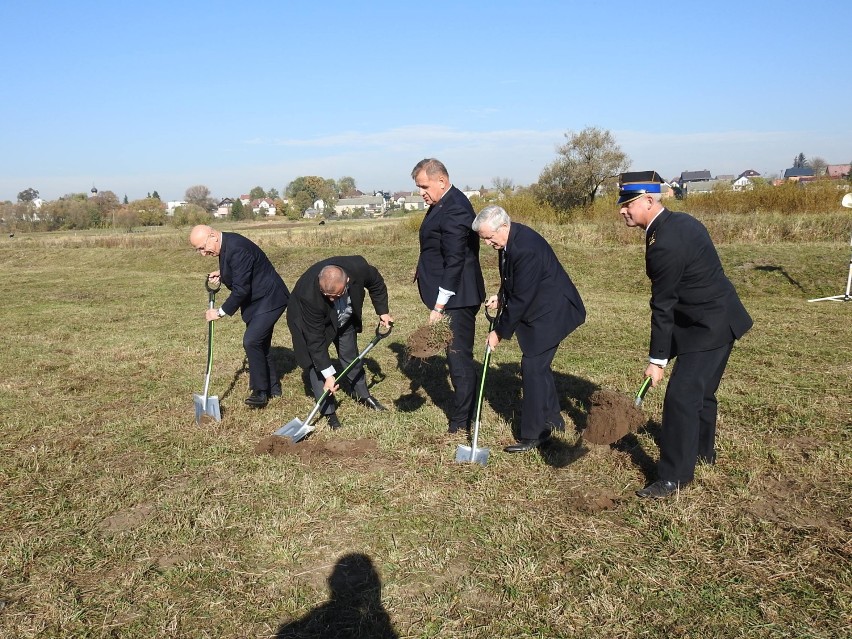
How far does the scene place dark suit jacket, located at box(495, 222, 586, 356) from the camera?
189 inches

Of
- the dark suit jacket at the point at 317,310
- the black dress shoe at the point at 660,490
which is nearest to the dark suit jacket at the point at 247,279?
the dark suit jacket at the point at 317,310

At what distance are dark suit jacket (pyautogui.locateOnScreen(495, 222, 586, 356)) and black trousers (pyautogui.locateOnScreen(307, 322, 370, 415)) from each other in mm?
1979

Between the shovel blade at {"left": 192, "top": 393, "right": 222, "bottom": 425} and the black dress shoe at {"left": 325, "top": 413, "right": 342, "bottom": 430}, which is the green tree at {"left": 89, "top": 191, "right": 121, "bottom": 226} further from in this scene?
the black dress shoe at {"left": 325, "top": 413, "right": 342, "bottom": 430}

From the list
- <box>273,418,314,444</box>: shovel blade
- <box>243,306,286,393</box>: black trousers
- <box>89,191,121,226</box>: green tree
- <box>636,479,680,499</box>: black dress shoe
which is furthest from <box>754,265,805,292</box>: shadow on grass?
<box>89,191,121,226</box>: green tree

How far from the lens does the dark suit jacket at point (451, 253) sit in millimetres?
5195

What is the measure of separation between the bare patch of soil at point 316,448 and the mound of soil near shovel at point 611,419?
73.5 inches

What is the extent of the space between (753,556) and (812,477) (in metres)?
1.36

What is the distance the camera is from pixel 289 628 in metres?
3.25

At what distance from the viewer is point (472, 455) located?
198 inches

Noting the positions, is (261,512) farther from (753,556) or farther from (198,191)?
(198,191)

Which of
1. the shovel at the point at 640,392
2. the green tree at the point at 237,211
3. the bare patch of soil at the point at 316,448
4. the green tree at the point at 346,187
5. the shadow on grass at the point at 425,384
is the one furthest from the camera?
the green tree at the point at 346,187

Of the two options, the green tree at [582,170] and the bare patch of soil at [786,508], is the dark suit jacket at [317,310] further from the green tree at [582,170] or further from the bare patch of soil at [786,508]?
the green tree at [582,170]

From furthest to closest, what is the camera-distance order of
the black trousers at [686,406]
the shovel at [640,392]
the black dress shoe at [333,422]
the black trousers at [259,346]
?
the black trousers at [259,346] < the black dress shoe at [333,422] < the shovel at [640,392] < the black trousers at [686,406]

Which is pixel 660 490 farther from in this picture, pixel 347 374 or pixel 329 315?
pixel 347 374
